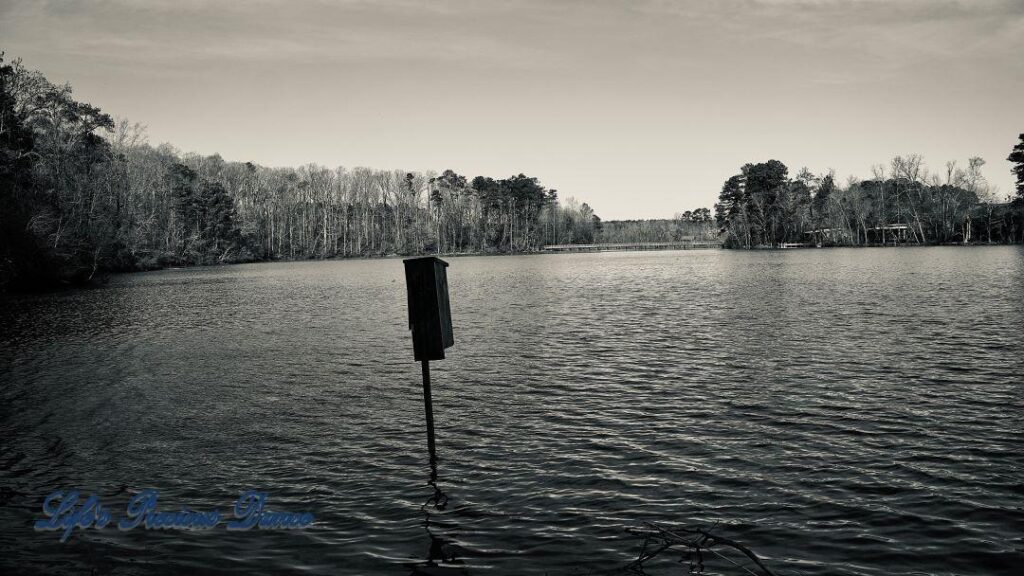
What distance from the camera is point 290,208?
5428 inches

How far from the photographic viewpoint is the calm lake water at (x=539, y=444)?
6773mm

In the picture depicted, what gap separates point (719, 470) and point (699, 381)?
6095 mm

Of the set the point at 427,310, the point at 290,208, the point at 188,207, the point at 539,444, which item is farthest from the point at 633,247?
the point at 427,310

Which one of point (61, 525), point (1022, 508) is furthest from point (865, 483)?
point (61, 525)

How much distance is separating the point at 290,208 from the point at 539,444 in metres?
137

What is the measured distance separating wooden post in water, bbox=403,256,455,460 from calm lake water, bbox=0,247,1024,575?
65.9 inches

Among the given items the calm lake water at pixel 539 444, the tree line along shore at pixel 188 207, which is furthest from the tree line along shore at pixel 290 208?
the calm lake water at pixel 539 444

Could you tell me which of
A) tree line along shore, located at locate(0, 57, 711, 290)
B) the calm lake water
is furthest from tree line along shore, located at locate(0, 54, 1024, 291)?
the calm lake water

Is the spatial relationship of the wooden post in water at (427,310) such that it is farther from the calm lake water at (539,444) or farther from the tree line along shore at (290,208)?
the tree line along shore at (290,208)

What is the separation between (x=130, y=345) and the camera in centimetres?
2250

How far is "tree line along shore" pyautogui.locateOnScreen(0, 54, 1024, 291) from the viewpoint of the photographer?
47.8 metres

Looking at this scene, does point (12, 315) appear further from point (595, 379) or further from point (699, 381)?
point (699, 381)

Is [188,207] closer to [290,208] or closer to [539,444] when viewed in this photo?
[290,208]

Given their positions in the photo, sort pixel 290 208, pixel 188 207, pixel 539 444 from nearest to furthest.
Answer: pixel 539 444
pixel 188 207
pixel 290 208
